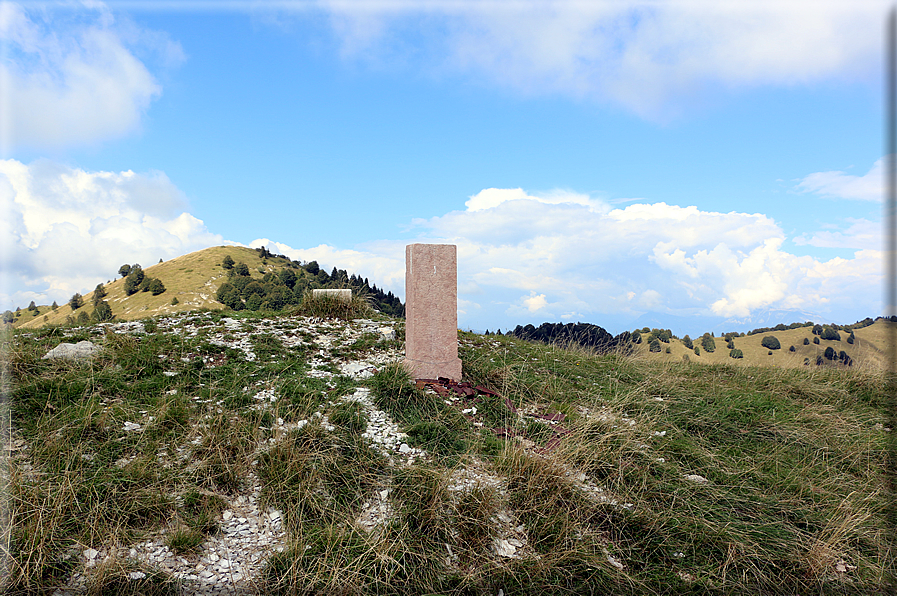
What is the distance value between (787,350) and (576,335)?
15.3m

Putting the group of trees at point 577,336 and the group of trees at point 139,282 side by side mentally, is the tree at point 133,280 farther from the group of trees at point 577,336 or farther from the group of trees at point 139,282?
the group of trees at point 577,336

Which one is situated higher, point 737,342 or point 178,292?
point 178,292

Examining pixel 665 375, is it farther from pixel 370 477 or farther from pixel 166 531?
pixel 166 531

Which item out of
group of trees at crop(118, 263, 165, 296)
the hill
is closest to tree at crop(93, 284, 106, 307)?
the hill

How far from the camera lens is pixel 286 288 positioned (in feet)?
74.8

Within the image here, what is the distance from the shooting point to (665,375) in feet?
29.1

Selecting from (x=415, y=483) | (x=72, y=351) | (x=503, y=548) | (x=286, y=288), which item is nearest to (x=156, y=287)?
(x=286, y=288)

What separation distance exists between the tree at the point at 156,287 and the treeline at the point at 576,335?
33512mm

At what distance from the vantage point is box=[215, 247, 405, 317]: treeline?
37.8 feet

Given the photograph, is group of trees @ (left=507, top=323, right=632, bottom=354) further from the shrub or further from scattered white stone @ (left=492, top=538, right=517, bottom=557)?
the shrub

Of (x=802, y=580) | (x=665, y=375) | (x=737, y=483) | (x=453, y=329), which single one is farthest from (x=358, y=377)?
(x=665, y=375)

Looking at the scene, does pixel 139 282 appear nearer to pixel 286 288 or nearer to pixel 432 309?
pixel 286 288

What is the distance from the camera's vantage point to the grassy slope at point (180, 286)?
32688 mm

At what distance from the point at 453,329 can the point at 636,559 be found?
12.8 ft
